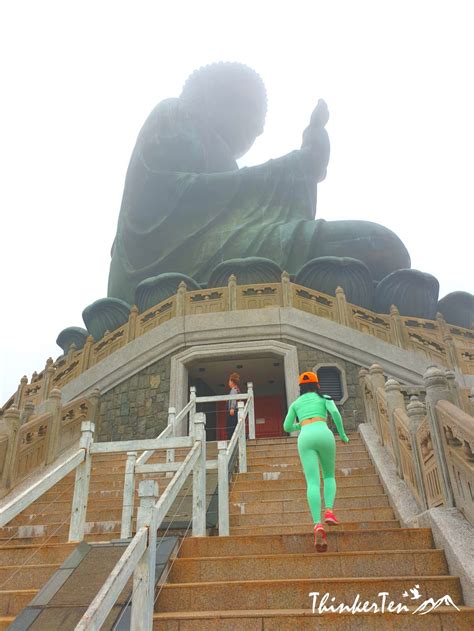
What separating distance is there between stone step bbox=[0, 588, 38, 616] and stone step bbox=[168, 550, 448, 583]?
37.8 inches

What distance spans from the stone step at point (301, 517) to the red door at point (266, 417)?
816 centimetres

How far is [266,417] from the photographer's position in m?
14.4

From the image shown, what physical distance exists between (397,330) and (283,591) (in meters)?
9.19

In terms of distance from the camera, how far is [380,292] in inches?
649

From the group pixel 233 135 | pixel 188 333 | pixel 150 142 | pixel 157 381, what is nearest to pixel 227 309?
pixel 188 333

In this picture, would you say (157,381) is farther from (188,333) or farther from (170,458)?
(170,458)

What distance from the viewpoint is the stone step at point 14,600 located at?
359 cm

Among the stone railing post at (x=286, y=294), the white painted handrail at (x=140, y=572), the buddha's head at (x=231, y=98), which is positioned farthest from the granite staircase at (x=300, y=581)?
the buddha's head at (x=231, y=98)

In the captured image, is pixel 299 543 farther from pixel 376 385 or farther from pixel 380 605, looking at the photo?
pixel 376 385

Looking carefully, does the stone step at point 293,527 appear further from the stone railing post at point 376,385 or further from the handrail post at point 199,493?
the stone railing post at point 376,385

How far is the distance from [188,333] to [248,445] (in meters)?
4.04

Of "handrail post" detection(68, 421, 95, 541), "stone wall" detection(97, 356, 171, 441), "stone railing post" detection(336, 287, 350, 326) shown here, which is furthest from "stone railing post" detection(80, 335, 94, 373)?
"handrail post" detection(68, 421, 95, 541)

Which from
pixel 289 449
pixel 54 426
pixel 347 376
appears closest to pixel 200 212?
pixel 347 376

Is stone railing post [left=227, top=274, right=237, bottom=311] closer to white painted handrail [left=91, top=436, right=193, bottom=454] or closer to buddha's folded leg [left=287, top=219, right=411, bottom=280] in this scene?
buddha's folded leg [left=287, top=219, right=411, bottom=280]
